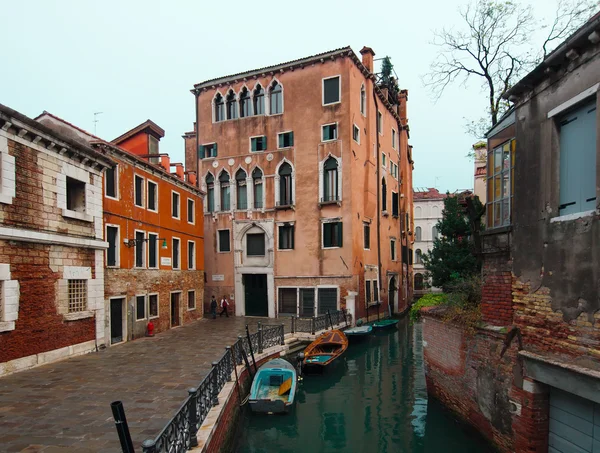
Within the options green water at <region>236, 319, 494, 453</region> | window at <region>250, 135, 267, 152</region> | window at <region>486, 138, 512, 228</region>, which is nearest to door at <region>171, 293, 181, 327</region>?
green water at <region>236, 319, 494, 453</region>

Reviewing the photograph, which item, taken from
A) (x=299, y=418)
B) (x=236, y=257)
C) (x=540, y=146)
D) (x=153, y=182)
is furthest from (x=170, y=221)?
(x=540, y=146)

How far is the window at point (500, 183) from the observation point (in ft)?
24.7

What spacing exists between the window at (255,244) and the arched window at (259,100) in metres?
7.10

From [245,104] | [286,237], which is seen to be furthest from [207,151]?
[286,237]

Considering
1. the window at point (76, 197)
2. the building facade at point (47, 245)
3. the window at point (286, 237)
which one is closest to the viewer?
the building facade at point (47, 245)

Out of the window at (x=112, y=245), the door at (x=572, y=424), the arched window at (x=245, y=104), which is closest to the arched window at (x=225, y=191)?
the arched window at (x=245, y=104)

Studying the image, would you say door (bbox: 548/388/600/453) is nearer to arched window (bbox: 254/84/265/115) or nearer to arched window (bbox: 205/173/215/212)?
arched window (bbox: 254/84/265/115)

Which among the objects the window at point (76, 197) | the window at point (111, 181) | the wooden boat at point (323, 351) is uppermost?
the window at point (111, 181)

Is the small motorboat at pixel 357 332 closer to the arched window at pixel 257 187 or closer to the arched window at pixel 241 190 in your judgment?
the arched window at pixel 257 187

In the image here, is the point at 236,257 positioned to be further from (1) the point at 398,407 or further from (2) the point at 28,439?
(2) the point at 28,439

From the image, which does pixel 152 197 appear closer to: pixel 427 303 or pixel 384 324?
pixel 427 303

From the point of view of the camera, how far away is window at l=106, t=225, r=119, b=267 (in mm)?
14961

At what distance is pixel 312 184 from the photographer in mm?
23141

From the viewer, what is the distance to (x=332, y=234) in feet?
74.3
